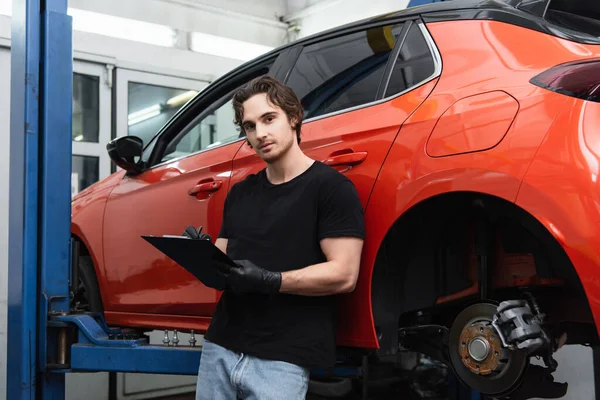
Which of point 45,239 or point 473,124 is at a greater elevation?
point 473,124

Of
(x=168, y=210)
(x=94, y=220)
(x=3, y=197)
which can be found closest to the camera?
(x=168, y=210)

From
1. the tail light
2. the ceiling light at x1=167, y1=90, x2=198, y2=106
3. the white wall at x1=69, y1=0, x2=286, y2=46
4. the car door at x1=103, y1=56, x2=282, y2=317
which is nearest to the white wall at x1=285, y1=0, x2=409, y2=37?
the white wall at x1=69, y1=0, x2=286, y2=46

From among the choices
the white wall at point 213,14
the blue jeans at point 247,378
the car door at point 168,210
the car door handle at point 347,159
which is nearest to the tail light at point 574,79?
the car door handle at point 347,159

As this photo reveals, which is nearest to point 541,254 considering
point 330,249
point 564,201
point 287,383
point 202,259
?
point 564,201

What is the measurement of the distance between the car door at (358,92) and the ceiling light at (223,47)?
11.1 ft

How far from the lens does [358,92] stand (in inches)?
90.2

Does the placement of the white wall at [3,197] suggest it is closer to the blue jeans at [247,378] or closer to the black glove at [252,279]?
the blue jeans at [247,378]

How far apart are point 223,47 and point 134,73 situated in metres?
0.99

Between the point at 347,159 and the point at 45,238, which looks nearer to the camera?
the point at 347,159

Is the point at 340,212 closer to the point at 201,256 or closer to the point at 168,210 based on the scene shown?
the point at 201,256

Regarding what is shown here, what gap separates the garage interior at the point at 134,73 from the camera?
16.0 ft

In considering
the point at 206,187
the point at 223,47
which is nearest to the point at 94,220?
the point at 206,187

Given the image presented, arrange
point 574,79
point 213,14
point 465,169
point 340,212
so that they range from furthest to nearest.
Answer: point 213,14 < point 340,212 < point 465,169 < point 574,79

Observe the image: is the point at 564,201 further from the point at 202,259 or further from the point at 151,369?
the point at 151,369
